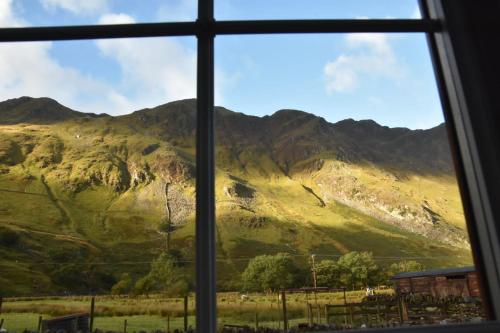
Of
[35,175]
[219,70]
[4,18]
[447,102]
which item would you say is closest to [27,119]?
[35,175]

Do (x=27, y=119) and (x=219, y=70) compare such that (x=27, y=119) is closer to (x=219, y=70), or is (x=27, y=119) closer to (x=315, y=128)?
(x=219, y=70)

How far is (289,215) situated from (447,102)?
1.97 feet

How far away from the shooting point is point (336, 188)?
1218 millimetres

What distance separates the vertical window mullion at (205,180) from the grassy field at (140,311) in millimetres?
131

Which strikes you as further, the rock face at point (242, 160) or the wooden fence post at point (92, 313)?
the rock face at point (242, 160)

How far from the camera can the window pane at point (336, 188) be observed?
1039 mm

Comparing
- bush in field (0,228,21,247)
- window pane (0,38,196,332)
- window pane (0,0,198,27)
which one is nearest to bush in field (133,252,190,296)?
window pane (0,38,196,332)

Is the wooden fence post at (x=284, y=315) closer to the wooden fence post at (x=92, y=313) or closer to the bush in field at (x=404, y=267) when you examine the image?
the bush in field at (x=404, y=267)

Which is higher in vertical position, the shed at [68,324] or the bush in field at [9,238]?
the bush in field at [9,238]

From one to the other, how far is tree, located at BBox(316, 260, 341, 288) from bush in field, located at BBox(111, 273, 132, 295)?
543 mm

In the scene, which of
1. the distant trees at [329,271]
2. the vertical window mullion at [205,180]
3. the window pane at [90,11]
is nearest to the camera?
the vertical window mullion at [205,180]

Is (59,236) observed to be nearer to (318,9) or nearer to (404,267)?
(404,267)

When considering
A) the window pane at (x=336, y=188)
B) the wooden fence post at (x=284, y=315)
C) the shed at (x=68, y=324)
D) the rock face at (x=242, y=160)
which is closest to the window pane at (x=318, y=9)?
the window pane at (x=336, y=188)

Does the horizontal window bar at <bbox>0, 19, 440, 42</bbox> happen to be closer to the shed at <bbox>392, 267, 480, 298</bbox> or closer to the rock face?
the rock face
